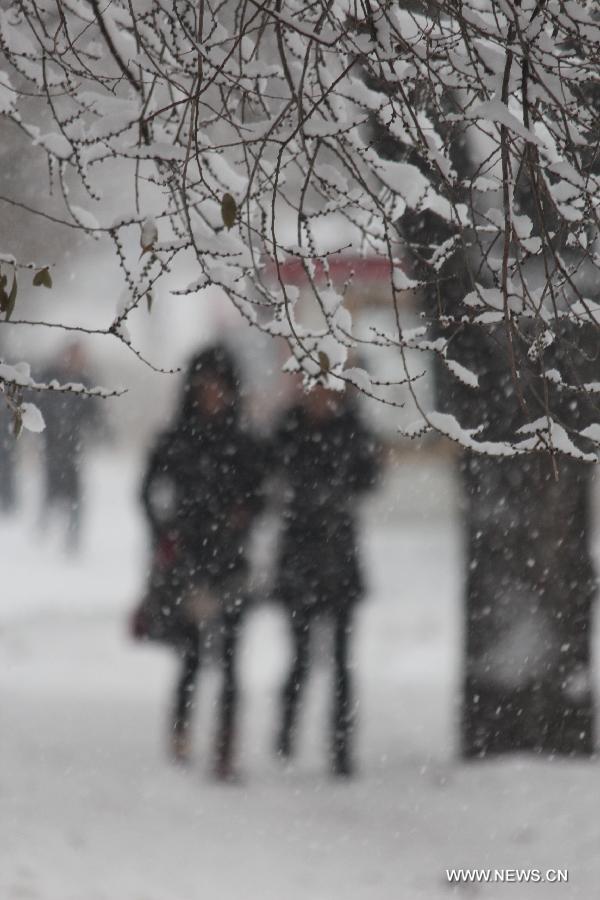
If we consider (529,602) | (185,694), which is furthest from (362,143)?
(185,694)

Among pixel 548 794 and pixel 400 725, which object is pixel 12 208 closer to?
pixel 400 725

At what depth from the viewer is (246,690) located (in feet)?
22.7

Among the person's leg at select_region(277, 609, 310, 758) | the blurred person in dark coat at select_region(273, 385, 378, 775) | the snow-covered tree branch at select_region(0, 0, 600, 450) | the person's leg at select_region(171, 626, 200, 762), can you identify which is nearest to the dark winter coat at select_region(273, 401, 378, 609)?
the blurred person in dark coat at select_region(273, 385, 378, 775)

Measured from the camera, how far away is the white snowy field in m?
4.18

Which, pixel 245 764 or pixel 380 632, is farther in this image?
pixel 380 632

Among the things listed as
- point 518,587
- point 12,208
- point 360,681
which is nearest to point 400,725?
point 360,681

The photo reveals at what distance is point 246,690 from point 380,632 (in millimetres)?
1733

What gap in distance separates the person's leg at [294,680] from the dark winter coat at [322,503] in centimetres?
10

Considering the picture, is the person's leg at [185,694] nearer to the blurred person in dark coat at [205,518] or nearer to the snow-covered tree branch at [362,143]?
the blurred person in dark coat at [205,518]

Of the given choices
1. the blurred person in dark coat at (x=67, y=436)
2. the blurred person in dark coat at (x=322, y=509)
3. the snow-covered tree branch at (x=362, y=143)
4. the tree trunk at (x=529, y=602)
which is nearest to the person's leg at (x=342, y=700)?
the blurred person in dark coat at (x=322, y=509)

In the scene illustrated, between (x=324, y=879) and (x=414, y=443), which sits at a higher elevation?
(x=414, y=443)

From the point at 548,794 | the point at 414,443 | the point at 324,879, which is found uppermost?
the point at 414,443

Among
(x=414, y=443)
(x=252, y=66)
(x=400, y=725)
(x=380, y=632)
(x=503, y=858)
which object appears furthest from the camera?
(x=414, y=443)

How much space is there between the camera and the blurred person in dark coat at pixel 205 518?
484 centimetres
